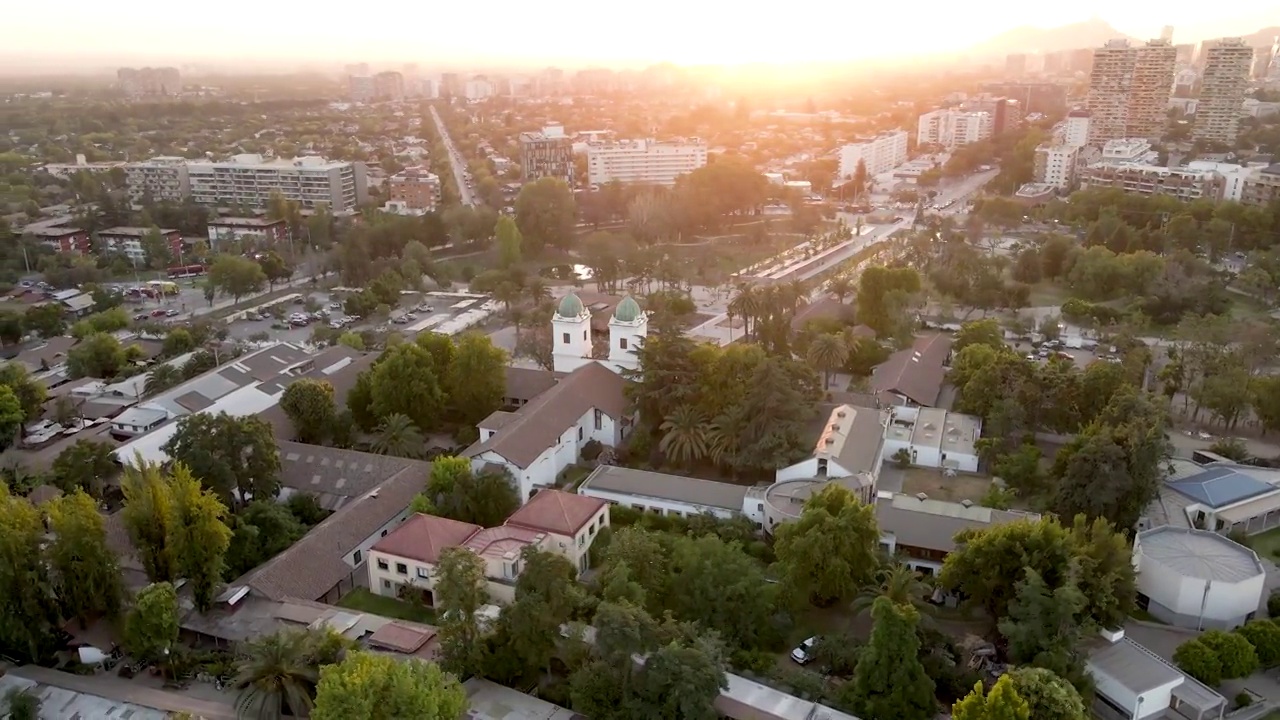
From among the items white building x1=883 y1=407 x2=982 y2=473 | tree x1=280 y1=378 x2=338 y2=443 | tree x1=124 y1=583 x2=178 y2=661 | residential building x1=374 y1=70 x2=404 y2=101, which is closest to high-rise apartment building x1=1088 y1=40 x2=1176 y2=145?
white building x1=883 y1=407 x2=982 y2=473

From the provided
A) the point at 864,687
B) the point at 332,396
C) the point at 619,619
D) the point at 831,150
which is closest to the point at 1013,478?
the point at 864,687

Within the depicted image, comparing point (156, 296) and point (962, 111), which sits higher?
point (962, 111)

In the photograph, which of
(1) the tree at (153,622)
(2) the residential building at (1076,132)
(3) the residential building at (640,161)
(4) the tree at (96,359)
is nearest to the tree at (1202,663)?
(1) the tree at (153,622)

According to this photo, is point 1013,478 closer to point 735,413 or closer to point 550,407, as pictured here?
point 735,413

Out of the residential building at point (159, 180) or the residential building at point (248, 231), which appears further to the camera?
the residential building at point (159, 180)

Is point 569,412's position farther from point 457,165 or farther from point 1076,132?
point 1076,132

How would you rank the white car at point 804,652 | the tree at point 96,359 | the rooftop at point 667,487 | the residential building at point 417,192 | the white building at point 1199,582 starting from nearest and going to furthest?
the white car at point 804,652
the white building at point 1199,582
the rooftop at point 667,487
the tree at point 96,359
the residential building at point 417,192

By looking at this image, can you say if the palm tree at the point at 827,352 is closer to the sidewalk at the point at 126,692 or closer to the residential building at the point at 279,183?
the sidewalk at the point at 126,692
